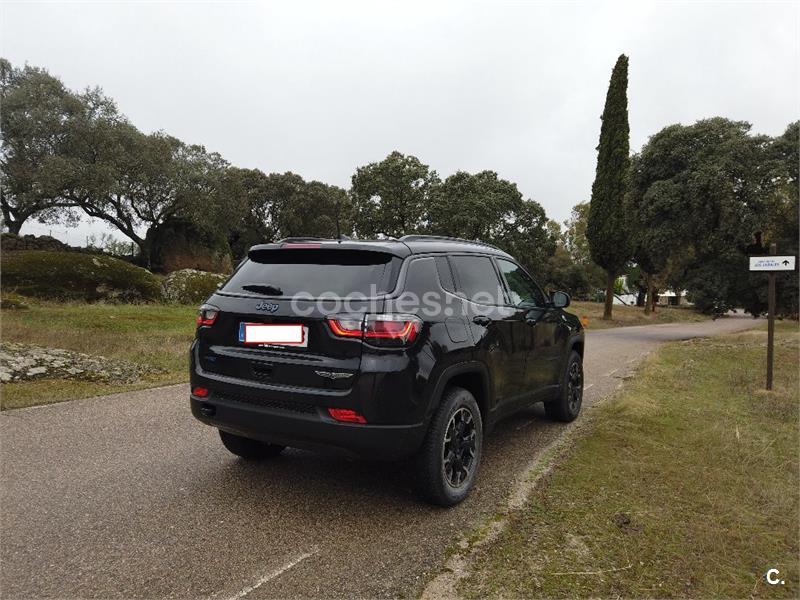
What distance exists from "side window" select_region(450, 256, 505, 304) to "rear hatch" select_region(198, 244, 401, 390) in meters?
0.75

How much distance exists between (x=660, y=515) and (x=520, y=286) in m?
2.24

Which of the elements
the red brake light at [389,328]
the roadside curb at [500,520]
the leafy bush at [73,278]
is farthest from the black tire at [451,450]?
the leafy bush at [73,278]

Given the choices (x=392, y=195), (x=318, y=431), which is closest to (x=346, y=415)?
(x=318, y=431)

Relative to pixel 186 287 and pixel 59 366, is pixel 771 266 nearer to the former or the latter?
pixel 59 366

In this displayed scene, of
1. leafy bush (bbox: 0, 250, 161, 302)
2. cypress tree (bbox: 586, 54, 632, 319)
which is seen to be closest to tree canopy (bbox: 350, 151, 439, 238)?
cypress tree (bbox: 586, 54, 632, 319)

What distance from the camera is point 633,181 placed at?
19.7 meters

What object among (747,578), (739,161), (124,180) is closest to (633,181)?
(739,161)

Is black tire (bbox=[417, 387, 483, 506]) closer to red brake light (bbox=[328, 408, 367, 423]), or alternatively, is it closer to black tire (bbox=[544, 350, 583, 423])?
red brake light (bbox=[328, 408, 367, 423])

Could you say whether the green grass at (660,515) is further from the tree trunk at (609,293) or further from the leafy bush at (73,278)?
the tree trunk at (609,293)

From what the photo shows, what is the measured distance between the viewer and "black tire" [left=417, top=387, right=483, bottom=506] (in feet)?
10.6

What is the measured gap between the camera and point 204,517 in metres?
3.15

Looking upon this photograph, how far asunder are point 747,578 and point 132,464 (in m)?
4.17

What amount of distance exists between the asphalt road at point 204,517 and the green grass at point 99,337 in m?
1.47

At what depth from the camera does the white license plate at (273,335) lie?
10.3 feet
